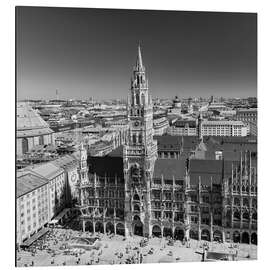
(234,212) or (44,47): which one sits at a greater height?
(44,47)

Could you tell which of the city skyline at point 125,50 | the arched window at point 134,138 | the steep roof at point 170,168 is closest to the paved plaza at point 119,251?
the steep roof at point 170,168

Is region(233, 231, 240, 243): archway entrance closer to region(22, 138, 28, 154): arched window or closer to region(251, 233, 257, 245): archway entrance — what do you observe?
region(251, 233, 257, 245): archway entrance

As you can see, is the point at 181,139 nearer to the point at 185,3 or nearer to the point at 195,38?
the point at 195,38

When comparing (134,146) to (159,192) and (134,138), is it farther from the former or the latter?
(159,192)

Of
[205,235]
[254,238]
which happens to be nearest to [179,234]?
[205,235]

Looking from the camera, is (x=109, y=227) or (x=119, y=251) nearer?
(x=119, y=251)

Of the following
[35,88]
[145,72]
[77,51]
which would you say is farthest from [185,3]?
[35,88]

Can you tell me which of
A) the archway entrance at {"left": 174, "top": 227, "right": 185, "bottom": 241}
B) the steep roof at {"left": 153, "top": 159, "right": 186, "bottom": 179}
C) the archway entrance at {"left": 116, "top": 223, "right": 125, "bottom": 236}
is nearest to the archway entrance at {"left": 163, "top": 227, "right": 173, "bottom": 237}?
the archway entrance at {"left": 174, "top": 227, "right": 185, "bottom": 241}
